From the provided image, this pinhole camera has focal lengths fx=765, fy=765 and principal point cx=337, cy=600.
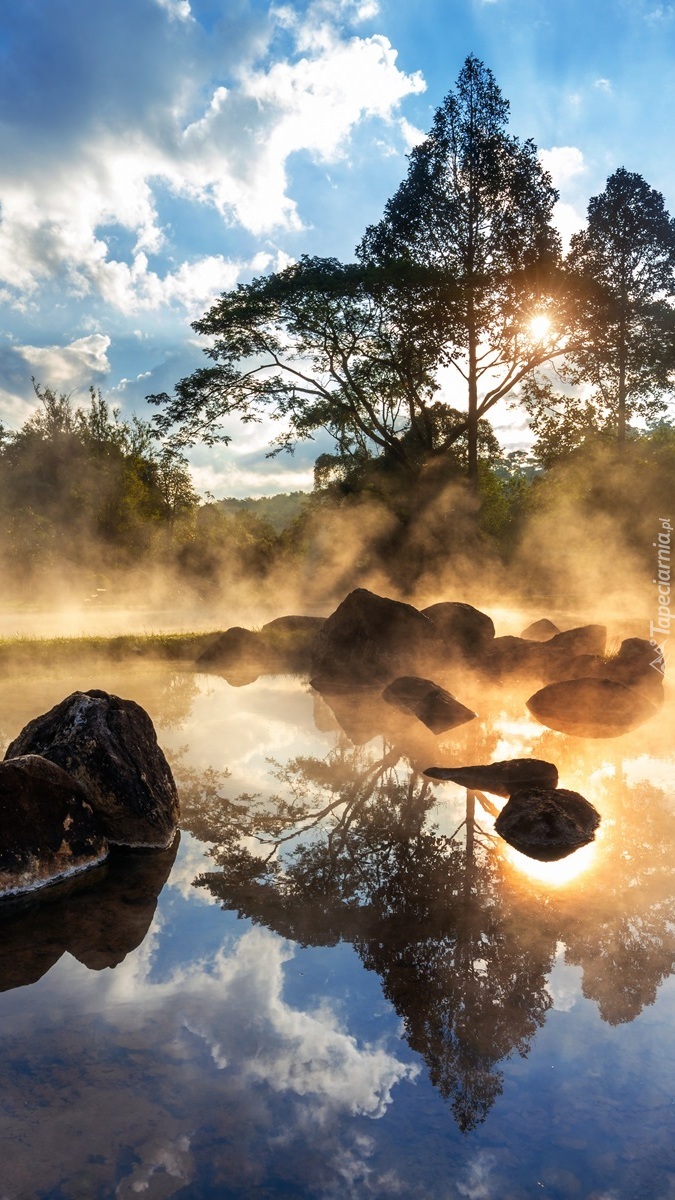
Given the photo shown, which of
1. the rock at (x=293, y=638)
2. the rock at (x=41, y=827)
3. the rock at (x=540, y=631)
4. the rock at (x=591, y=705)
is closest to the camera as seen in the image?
the rock at (x=41, y=827)

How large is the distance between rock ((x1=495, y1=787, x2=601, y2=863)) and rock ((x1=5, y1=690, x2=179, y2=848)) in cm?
369

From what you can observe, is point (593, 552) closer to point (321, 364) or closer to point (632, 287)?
point (632, 287)

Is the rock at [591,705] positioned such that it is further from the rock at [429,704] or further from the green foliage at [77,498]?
the green foliage at [77,498]

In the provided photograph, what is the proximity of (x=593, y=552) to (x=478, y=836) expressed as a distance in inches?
1210

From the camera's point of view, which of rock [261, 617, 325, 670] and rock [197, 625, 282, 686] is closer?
rock [197, 625, 282, 686]

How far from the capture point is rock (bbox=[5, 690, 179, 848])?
7973mm

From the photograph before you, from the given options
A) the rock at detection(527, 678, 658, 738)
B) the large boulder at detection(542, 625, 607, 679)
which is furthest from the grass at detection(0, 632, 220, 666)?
the rock at detection(527, 678, 658, 738)

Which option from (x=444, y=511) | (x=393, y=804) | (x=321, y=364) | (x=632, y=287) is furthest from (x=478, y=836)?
(x=632, y=287)

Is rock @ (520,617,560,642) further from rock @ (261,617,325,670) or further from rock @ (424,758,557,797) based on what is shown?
rock @ (424,758,557,797)

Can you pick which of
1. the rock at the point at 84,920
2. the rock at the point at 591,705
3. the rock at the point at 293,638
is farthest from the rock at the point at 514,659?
the rock at the point at 84,920

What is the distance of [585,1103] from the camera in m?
4.15

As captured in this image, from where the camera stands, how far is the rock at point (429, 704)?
1367 cm

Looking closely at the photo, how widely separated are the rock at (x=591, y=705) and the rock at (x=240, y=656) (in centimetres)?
757

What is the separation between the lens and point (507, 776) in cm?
997
